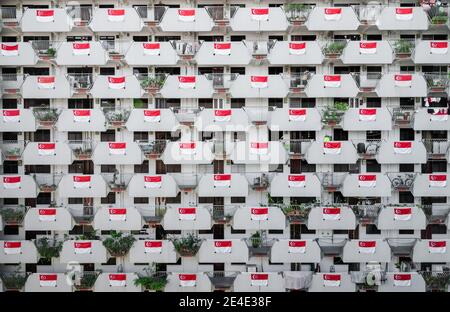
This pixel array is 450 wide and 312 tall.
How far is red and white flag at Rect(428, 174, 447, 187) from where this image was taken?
1202 cm

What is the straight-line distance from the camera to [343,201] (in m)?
12.6

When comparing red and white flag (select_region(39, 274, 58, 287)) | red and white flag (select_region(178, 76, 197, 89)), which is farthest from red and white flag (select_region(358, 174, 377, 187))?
red and white flag (select_region(39, 274, 58, 287))

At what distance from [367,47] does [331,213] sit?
407cm

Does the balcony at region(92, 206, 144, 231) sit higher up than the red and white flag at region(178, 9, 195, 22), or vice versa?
the red and white flag at region(178, 9, 195, 22)

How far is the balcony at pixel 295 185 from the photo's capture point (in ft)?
39.3

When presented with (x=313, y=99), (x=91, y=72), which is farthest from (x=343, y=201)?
(x=91, y=72)

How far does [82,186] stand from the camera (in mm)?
12109

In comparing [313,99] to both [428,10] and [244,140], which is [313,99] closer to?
[244,140]

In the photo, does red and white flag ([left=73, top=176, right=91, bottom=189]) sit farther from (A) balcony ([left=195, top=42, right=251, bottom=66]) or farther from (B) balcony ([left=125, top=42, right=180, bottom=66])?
(A) balcony ([left=195, top=42, right=251, bottom=66])

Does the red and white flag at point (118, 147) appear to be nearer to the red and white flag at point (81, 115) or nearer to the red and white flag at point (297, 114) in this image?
the red and white flag at point (81, 115)

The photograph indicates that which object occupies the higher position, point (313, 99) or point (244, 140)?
point (313, 99)

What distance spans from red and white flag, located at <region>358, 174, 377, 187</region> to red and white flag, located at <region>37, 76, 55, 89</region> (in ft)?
25.5

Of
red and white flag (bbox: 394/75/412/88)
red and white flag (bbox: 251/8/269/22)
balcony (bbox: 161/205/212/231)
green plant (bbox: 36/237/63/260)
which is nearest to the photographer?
red and white flag (bbox: 251/8/269/22)

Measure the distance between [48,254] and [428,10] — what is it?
11.0 m
